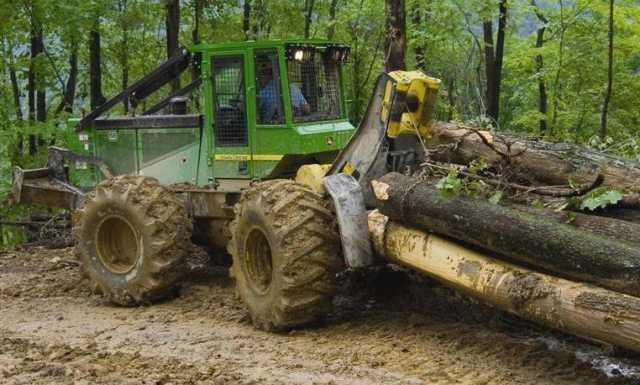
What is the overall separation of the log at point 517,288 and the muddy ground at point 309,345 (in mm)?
544

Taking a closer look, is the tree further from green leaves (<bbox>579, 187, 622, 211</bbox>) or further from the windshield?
green leaves (<bbox>579, 187, 622, 211</bbox>)

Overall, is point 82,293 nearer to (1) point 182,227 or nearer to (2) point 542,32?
(1) point 182,227

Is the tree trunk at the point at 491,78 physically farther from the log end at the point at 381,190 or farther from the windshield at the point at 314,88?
the log end at the point at 381,190

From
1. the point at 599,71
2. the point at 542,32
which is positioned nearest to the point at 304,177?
the point at 599,71

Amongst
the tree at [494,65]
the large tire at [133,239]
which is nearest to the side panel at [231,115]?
the large tire at [133,239]

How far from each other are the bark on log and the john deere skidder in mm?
277

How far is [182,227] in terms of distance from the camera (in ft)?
28.1

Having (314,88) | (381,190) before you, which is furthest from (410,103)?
(314,88)

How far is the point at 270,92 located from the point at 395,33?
321 centimetres

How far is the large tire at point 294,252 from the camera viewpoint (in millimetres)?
6945

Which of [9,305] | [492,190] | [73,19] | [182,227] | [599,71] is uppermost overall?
[73,19]

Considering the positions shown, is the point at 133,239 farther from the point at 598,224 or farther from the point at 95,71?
the point at 95,71

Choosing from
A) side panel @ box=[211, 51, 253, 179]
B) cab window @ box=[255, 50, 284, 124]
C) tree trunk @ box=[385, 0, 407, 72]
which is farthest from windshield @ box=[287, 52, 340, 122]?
tree trunk @ box=[385, 0, 407, 72]

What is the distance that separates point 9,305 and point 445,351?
17.0 ft
